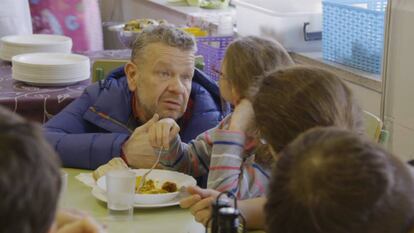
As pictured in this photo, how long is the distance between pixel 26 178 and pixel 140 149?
1253mm

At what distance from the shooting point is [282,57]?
196cm

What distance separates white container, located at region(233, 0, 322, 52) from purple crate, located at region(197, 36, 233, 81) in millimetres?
163

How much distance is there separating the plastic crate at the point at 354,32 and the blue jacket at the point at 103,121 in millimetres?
776

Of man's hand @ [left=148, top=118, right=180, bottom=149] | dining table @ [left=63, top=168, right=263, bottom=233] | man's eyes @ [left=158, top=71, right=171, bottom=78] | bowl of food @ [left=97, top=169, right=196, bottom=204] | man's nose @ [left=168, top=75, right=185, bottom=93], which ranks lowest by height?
dining table @ [left=63, top=168, right=263, bottom=233]

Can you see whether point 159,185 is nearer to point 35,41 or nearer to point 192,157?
point 192,157

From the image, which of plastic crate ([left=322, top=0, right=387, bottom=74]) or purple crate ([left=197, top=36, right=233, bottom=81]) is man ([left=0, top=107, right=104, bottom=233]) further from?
purple crate ([left=197, top=36, right=233, bottom=81])

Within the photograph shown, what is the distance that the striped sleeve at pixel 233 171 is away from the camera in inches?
73.1

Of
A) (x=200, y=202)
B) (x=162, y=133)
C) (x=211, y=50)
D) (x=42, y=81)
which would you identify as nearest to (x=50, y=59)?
(x=42, y=81)

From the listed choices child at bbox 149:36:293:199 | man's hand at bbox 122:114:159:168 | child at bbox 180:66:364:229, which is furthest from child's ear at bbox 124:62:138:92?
child at bbox 180:66:364:229

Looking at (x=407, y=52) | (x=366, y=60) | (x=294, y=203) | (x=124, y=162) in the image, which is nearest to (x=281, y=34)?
(x=366, y=60)

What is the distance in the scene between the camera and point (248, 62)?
6.37 feet

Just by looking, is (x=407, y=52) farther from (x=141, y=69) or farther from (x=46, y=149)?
(x=46, y=149)

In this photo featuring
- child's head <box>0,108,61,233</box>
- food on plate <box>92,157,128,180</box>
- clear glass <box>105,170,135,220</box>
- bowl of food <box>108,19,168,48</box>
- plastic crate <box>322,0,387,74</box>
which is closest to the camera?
child's head <box>0,108,61,233</box>

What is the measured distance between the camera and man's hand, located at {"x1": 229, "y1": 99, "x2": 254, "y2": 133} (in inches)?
74.0
